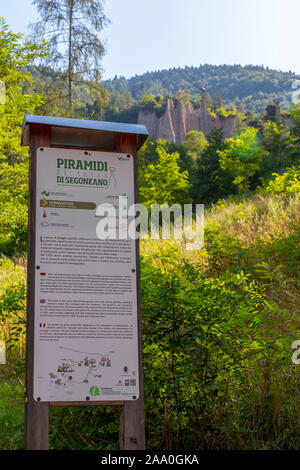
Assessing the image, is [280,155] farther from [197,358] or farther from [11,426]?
[11,426]

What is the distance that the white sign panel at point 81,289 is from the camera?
3.10 meters

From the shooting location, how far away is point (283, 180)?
14.3 meters

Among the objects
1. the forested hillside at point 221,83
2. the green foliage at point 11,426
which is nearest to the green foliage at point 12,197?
the green foliage at point 11,426

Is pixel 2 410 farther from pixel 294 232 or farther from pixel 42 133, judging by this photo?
pixel 294 232

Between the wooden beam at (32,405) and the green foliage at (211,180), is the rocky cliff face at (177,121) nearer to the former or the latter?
the green foliage at (211,180)

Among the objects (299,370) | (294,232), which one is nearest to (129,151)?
(299,370)

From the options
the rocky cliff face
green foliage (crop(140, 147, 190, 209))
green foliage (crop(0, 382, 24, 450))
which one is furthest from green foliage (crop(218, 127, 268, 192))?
the rocky cliff face

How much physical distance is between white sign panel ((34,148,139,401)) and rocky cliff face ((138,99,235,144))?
94.9 metres

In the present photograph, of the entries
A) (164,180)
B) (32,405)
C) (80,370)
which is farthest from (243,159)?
(32,405)

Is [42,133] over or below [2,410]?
over

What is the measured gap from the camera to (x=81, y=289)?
10.5 feet

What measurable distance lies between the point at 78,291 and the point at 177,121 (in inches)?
3942
